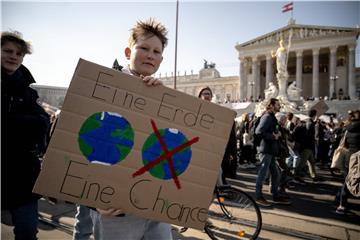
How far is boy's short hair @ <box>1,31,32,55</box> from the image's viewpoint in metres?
1.84

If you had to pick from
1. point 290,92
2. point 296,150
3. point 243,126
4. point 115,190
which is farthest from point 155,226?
point 290,92

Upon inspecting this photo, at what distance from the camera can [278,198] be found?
5254 millimetres

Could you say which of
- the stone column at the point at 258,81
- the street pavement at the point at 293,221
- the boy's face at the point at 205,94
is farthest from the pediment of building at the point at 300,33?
the boy's face at the point at 205,94

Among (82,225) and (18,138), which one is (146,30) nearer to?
(18,138)

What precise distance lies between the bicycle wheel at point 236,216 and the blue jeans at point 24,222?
2.15m

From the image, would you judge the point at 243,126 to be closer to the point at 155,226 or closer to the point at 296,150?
the point at 296,150

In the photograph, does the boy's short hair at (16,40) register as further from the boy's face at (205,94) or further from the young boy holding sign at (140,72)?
the boy's face at (205,94)

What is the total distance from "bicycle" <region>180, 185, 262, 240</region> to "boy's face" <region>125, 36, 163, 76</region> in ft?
7.57

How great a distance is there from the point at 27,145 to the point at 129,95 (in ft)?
2.93

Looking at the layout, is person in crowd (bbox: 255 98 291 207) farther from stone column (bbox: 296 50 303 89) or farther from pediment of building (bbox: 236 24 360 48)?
pediment of building (bbox: 236 24 360 48)

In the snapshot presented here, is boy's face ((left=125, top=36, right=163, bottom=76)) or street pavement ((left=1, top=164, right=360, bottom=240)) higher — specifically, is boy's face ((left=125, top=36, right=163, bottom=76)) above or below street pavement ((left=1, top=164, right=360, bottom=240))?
above

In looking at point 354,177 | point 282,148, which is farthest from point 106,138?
point 282,148

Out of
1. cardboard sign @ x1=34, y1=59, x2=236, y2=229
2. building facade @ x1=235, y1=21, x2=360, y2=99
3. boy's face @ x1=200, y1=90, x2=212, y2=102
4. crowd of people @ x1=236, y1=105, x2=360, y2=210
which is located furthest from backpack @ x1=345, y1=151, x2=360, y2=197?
building facade @ x1=235, y1=21, x2=360, y2=99

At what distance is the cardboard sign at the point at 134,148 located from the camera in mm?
1344
